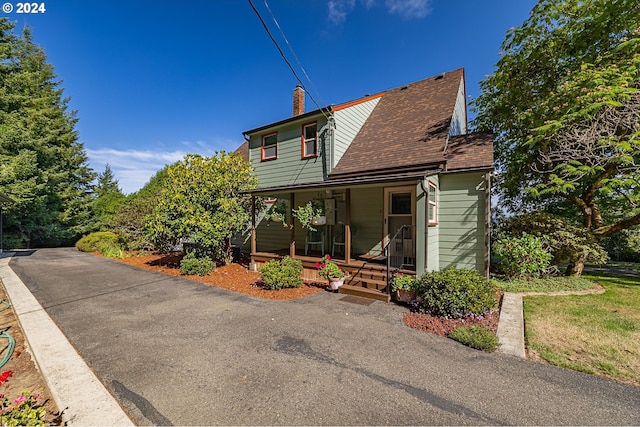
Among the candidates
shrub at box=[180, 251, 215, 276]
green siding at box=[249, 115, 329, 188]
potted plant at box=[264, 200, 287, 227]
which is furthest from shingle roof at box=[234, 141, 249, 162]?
shrub at box=[180, 251, 215, 276]

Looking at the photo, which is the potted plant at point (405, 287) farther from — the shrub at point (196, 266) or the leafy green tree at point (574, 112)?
the shrub at point (196, 266)

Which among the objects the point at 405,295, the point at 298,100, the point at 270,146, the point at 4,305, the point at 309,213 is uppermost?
the point at 298,100

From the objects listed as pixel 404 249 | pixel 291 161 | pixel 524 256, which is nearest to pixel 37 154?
pixel 291 161

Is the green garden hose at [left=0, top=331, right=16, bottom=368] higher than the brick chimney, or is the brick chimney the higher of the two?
the brick chimney

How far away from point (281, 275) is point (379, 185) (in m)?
3.60

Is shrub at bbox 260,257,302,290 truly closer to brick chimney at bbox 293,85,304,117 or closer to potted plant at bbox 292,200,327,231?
potted plant at bbox 292,200,327,231

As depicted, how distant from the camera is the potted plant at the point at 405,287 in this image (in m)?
5.94

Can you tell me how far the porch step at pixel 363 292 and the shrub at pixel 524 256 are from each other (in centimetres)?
392

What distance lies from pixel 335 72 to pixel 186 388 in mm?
11786

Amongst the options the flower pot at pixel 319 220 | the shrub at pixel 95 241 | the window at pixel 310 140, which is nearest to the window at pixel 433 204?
the flower pot at pixel 319 220

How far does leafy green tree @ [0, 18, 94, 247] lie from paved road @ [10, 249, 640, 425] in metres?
16.0

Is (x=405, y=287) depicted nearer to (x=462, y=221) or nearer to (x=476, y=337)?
(x=476, y=337)

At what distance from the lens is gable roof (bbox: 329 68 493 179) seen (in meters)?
8.45

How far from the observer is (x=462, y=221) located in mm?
7805
